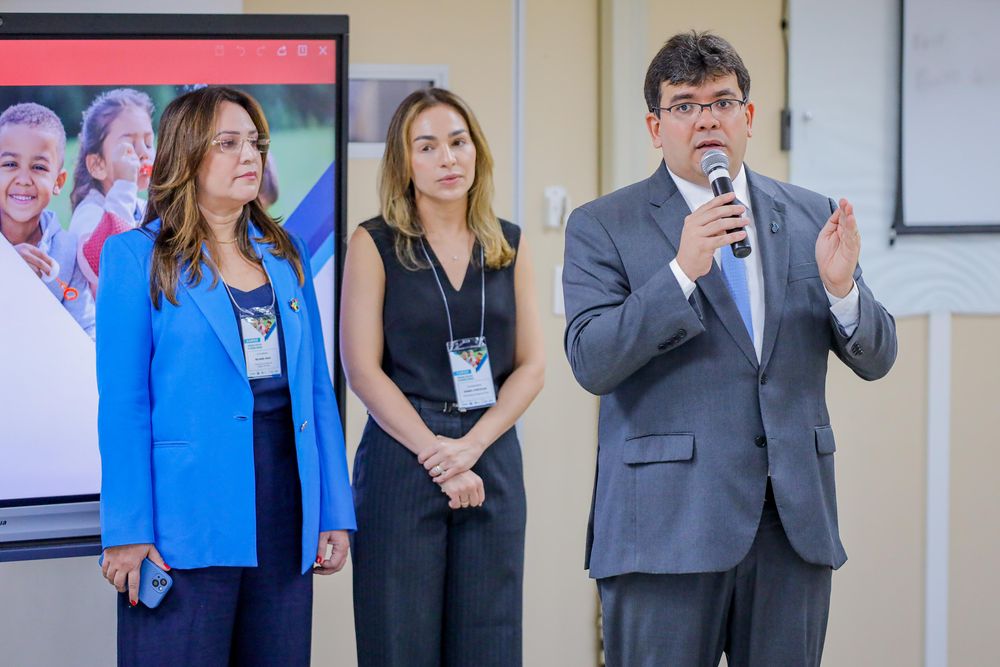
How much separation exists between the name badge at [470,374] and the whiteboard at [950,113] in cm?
180

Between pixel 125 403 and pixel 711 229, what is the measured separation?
3.59 feet

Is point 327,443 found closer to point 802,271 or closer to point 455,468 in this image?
point 455,468

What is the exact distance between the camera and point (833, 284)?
169 cm

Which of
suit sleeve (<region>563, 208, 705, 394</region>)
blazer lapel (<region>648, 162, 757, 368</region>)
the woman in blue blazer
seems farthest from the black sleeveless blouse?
blazer lapel (<region>648, 162, 757, 368</region>)

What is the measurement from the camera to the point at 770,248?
1780mm

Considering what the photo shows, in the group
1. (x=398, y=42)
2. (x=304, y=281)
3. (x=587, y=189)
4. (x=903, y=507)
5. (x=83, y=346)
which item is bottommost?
(x=903, y=507)

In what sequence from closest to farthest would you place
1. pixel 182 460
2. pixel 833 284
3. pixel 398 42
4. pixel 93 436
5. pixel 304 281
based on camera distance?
pixel 833 284 → pixel 182 460 → pixel 304 281 → pixel 93 436 → pixel 398 42

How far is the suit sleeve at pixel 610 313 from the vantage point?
64.6 inches

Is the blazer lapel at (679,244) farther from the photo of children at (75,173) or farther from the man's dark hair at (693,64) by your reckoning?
the photo of children at (75,173)

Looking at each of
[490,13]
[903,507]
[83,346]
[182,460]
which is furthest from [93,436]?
[903,507]

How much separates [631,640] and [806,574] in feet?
1.05

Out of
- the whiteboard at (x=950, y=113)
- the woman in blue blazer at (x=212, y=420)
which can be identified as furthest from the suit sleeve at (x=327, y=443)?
the whiteboard at (x=950, y=113)

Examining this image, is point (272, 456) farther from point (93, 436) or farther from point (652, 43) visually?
point (652, 43)

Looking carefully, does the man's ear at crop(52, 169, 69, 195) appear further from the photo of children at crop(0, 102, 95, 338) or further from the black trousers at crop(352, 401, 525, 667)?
the black trousers at crop(352, 401, 525, 667)
